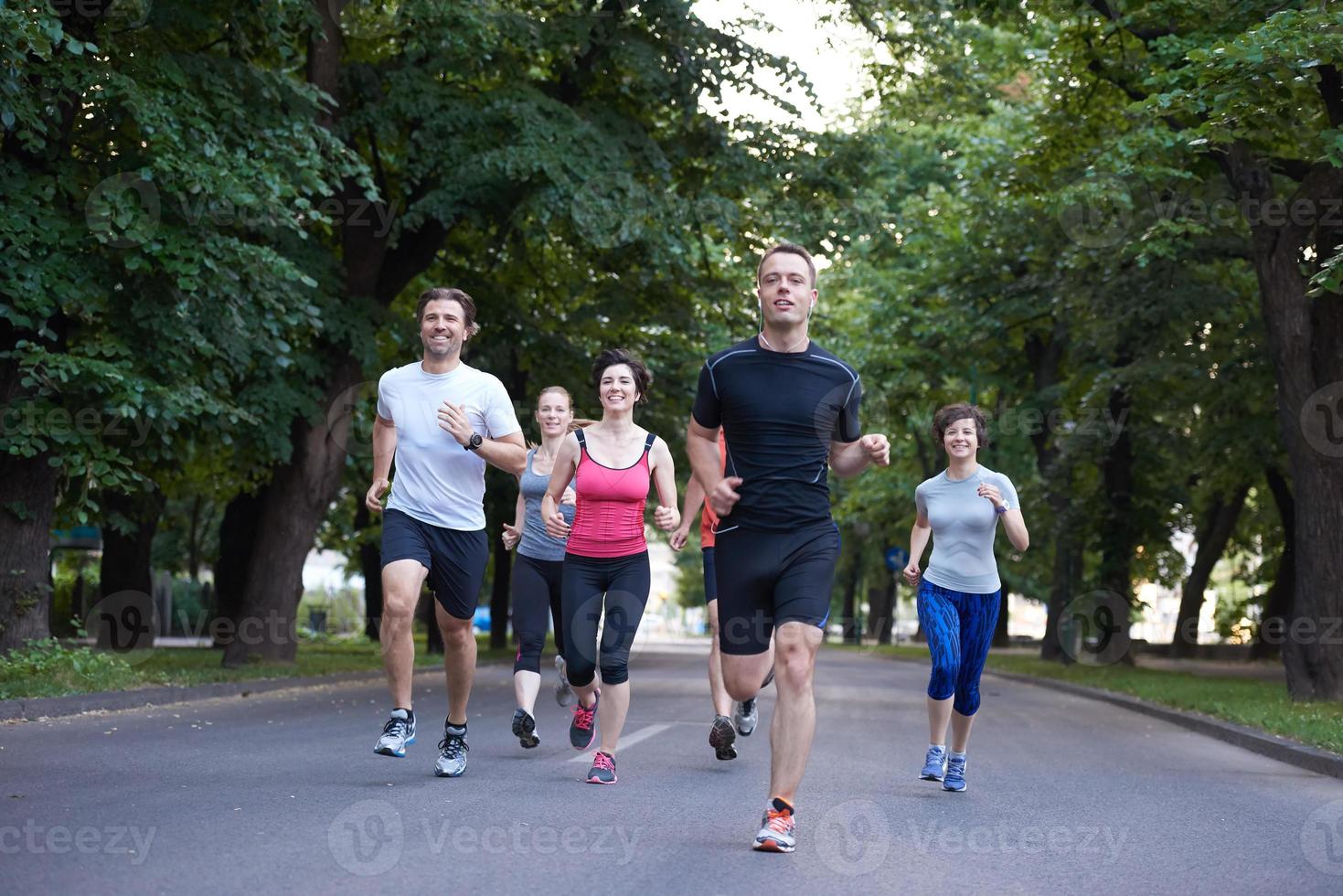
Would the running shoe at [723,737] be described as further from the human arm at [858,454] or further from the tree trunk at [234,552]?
the tree trunk at [234,552]

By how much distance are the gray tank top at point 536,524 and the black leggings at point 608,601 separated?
1028 millimetres

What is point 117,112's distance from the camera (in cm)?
1416

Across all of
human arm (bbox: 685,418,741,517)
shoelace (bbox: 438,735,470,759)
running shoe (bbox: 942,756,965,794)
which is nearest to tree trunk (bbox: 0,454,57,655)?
shoelace (bbox: 438,735,470,759)

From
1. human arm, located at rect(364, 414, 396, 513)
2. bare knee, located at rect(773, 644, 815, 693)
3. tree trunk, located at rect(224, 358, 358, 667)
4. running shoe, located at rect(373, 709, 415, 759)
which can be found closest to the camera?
bare knee, located at rect(773, 644, 815, 693)

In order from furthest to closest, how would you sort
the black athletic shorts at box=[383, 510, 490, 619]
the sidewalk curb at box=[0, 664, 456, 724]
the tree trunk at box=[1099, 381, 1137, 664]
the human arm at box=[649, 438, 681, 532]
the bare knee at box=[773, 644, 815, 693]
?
the tree trunk at box=[1099, 381, 1137, 664] < the sidewalk curb at box=[0, 664, 456, 724] < the human arm at box=[649, 438, 681, 532] < the black athletic shorts at box=[383, 510, 490, 619] < the bare knee at box=[773, 644, 815, 693]

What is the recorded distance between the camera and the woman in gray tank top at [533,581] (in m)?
9.40

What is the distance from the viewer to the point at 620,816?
23.6 ft

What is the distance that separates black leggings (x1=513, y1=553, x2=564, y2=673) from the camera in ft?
31.1

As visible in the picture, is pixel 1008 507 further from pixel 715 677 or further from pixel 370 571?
pixel 370 571

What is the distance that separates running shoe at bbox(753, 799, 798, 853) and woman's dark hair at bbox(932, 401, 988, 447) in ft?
11.1

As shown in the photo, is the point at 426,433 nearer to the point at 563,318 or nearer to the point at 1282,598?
the point at 563,318

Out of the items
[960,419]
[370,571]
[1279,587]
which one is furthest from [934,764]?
[1279,587]

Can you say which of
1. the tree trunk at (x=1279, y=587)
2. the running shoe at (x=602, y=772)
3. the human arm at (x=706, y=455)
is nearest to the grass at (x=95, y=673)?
the running shoe at (x=602, y=772)

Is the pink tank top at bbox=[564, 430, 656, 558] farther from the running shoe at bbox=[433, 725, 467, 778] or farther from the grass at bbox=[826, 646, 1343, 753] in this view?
the grass at bbox=[826, 646, 1343, 753]
